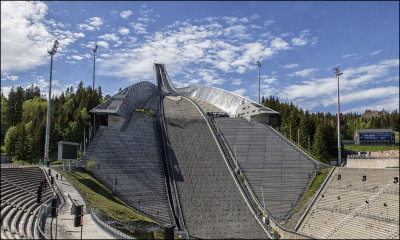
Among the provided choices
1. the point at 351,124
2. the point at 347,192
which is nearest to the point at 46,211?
the point at 347,192

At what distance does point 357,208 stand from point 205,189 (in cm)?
1126

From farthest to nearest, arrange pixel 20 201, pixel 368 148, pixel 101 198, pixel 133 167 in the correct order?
pixel 368 148
pixel 133 167
pixel 101 198
pixel 20 201

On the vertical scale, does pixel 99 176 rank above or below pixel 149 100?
below

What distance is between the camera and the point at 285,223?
69.1ft

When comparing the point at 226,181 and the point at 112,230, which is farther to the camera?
the point at 226,181

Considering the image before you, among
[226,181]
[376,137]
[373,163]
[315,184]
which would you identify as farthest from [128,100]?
[376,137]

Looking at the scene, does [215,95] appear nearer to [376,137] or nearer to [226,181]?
[376,137]

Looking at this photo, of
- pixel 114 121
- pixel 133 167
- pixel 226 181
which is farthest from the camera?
pixel 114 121

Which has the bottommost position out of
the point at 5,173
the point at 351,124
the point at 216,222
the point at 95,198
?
the point at 216,222

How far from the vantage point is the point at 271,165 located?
28500 mm

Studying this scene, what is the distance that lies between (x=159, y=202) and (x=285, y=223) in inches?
367

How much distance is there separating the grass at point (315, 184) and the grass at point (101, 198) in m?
11.2

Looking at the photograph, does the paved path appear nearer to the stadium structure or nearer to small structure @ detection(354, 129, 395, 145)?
the stadium structure

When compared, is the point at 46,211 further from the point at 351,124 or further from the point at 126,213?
the point at 351,124
